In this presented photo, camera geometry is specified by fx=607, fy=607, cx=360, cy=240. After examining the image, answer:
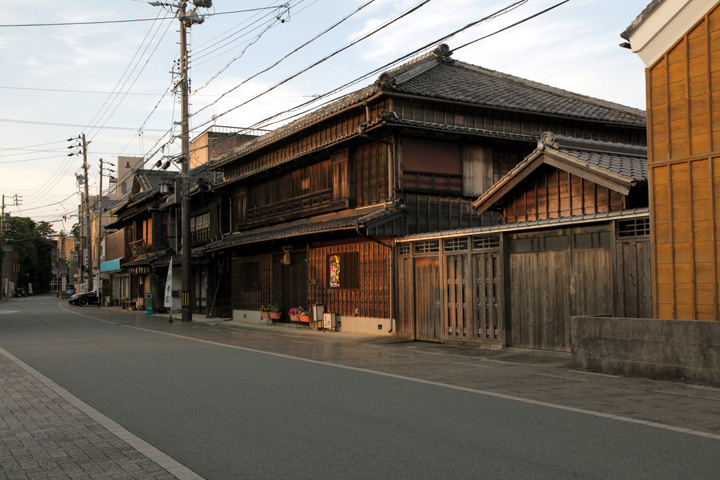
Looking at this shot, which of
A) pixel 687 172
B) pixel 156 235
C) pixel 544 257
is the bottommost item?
pixel 544 257

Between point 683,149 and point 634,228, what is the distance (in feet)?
6.47

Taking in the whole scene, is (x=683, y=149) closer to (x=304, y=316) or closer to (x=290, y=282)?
(x=304, y=316)

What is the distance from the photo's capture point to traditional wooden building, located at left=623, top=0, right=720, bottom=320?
9.70m

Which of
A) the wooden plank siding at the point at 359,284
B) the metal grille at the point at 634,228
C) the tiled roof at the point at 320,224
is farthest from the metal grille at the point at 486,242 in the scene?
the wooden plank siding at the point at 359,284

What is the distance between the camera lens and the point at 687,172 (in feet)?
32.8

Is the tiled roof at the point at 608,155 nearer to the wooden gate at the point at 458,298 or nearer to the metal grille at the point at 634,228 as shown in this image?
the metal grille at the point at 634,228

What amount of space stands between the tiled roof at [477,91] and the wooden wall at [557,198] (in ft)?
16.3

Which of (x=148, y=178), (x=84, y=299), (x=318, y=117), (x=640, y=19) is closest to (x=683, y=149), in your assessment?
(x=640, y=19)

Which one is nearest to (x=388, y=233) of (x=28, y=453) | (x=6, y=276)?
(x=28, y=453)

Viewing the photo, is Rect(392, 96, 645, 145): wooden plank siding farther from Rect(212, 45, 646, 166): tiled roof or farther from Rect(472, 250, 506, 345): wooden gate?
Rect(472, 250, 506, 345): wooden gate

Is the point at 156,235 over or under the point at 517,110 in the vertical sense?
under

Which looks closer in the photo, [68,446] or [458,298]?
[68,446]

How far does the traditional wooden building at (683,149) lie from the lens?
9703mm

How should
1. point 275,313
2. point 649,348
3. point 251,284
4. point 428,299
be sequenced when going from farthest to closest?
point 251,284 → point 275,313 → point 428,299 → point 649,348
